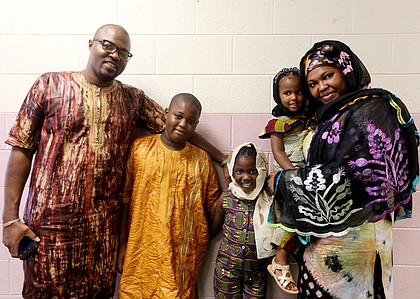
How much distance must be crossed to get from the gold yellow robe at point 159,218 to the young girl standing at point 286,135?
0.40 metres

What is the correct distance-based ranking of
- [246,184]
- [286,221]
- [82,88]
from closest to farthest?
[286,221]
[82,88]
[246,184]

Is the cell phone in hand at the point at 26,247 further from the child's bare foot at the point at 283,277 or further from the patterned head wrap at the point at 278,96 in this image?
the patterned head wrap at the point at 278,96

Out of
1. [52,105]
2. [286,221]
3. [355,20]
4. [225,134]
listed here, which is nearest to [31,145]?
[52,105]

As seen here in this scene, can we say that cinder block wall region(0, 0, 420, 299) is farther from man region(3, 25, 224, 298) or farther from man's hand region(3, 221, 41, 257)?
man's hand region(3, 221, 41, 257)

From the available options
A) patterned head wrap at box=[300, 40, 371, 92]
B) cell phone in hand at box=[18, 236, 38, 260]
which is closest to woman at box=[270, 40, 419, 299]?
patterned head wrap at box=[300, 40, 371, 92]

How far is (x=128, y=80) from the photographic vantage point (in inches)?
77.4

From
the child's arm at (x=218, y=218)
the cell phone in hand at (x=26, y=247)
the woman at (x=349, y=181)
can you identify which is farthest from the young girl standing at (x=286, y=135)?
the cell phone in hand at (x=26, y=247)

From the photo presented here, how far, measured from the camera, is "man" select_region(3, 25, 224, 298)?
64.3 inches

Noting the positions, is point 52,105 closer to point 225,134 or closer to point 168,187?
point 168,187

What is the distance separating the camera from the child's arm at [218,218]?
192 centimetres

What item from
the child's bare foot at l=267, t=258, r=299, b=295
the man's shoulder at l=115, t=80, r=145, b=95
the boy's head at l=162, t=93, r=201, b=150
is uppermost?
the man's shoulder at l=115, t=80, r=145, b=95

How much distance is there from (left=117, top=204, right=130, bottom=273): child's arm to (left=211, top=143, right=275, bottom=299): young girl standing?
46 cm

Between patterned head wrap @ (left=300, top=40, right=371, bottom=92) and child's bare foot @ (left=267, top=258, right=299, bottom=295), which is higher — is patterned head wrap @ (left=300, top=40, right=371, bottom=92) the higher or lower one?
the higher one

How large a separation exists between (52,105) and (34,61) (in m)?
0.45
